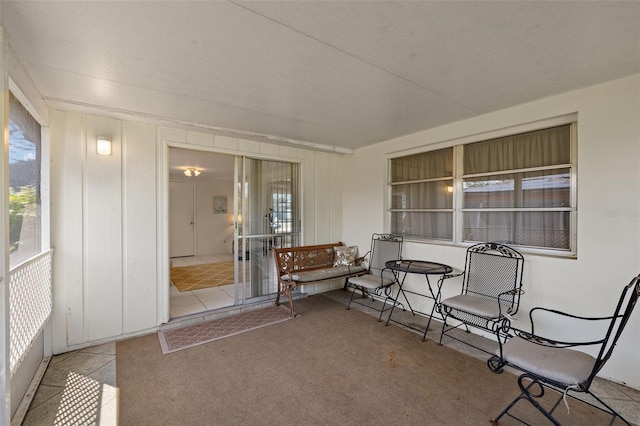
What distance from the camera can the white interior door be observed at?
7.60 meters

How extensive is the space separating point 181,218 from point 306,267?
16.9ft

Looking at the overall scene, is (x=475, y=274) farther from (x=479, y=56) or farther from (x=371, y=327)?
(x=479, y=56)

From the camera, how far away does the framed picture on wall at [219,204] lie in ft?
27.2

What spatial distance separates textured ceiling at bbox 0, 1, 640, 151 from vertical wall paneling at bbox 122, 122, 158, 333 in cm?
34

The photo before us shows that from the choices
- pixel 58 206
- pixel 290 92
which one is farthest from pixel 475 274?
pixel 58 206

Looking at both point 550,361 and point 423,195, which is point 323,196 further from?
point 550,361

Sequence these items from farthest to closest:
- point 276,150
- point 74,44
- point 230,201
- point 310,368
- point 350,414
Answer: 1. point 230,201
2. point 276,150
3. point 310,368
4. point 350,414
5. point 74,44

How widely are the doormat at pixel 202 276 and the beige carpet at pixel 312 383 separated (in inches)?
72.3

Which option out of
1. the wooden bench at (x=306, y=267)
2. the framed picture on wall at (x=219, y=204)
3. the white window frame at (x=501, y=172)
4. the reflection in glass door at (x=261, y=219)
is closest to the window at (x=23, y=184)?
the reflection in glass door at (x=261, y=219)

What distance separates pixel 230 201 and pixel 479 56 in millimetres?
7615

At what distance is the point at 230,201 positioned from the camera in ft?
27.6

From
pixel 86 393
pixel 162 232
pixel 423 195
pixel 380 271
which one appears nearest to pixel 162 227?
pixel 162 232

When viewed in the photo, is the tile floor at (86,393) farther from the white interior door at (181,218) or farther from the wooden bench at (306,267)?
the white interior door at (181,218)

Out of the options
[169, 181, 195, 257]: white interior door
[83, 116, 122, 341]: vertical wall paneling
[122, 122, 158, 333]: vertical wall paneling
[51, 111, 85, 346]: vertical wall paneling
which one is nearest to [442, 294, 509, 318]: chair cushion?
[122, 122, 158, 333]: vertical wall paneling
